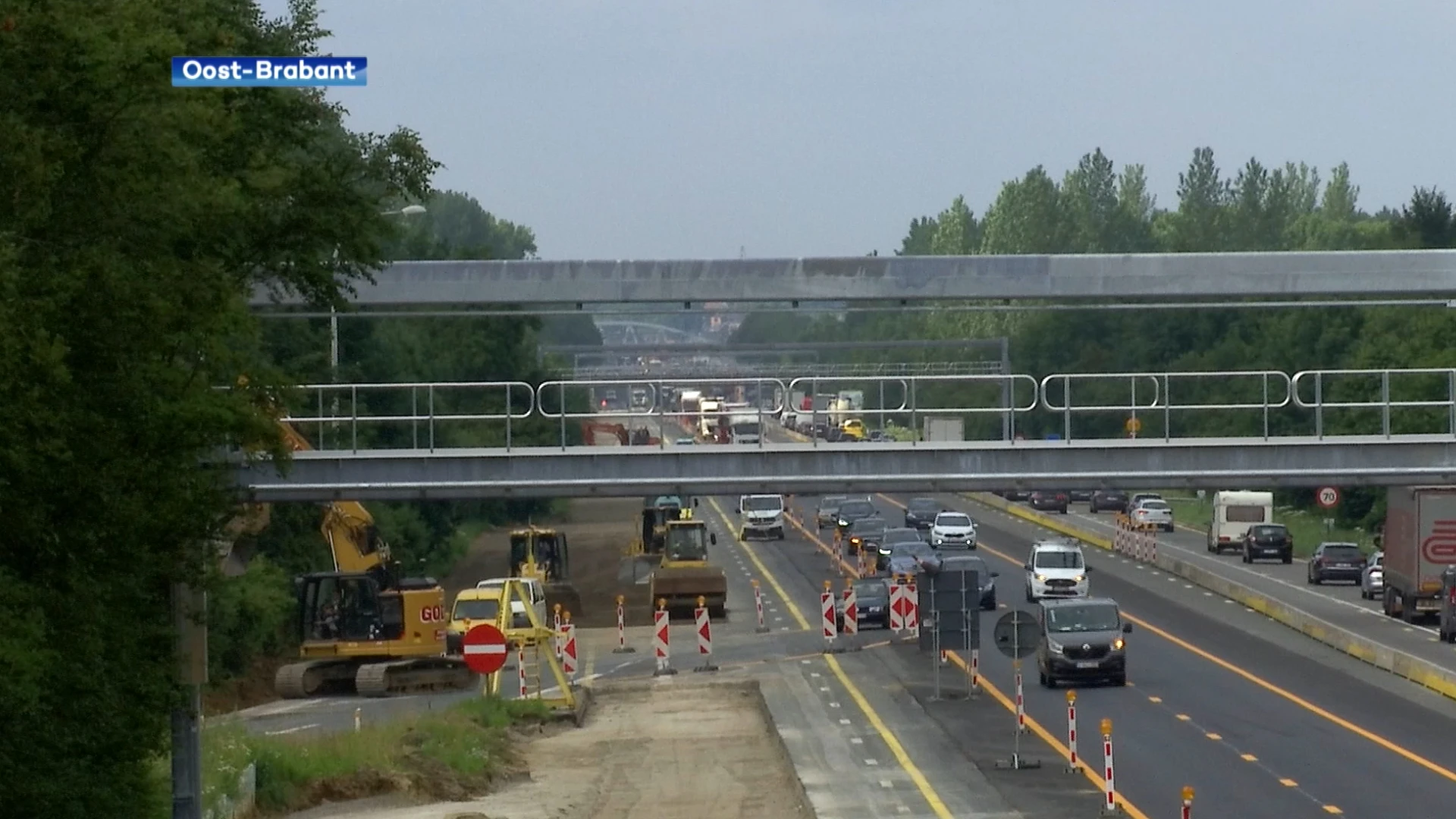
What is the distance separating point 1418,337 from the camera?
2862 inches

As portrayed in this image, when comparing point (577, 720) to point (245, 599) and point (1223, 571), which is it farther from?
point (1223, 571)

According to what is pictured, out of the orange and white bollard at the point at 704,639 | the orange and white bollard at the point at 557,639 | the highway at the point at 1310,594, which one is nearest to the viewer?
the orange and white bollard at the point at 557,639

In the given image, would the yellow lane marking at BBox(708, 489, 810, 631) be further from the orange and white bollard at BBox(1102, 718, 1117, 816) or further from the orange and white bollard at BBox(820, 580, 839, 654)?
the orange and white bollard at BBox(1102, 718, 1117, 816)

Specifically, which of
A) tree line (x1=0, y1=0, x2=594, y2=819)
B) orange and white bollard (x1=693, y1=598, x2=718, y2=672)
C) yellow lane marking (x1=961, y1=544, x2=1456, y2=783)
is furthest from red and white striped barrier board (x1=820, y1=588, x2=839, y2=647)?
tree line (x1=0, y1=0, x2=594, y2=819)

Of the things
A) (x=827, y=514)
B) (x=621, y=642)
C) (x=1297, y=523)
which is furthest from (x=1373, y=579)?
(x=827, y=514)

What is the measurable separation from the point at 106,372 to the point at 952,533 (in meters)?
63.0

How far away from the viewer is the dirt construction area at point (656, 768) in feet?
87.2

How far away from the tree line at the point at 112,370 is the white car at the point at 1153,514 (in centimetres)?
7472

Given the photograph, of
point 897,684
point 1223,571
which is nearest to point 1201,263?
point 897,684

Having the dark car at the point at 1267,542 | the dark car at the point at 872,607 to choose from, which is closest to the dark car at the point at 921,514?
the dark car at the point at 1267,542

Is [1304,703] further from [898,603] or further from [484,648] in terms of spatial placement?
[484,648]

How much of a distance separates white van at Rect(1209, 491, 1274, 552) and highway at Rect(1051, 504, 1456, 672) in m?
0.69

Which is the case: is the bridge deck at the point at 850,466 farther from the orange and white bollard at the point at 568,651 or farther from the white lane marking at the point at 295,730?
the orange and white bollard at the point at 568,651

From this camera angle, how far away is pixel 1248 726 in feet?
112
